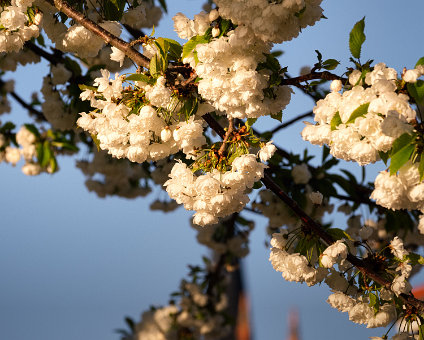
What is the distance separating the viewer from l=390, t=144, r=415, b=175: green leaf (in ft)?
5.02

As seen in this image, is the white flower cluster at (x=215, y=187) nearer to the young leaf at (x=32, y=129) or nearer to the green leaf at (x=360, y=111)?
the green leaf at (x=360, y=111)

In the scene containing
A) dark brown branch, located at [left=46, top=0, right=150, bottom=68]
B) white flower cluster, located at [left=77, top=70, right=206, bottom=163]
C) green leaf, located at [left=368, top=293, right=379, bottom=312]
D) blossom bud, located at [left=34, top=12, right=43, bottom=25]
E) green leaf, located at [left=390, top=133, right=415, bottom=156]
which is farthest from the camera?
blossom bud, located at [left=34, top=12, right=43, bottom=25]

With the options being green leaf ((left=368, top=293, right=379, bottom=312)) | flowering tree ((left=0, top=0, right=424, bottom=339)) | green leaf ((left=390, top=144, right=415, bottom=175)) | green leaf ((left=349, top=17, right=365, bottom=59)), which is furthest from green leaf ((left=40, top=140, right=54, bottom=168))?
green leaf ((left=390, top=144, right=415, bottom=175))

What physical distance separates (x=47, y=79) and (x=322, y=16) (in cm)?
222

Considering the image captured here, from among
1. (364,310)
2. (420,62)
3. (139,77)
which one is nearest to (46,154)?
(139,77)

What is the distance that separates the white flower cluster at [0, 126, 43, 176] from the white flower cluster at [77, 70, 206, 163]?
2.55 m

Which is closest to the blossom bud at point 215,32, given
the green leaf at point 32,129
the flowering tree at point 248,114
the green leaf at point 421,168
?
the flowering tree at point 248,114

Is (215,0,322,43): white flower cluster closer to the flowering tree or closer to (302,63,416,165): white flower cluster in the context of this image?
the flowering tree

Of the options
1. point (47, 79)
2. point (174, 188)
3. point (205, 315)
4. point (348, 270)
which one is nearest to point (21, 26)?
point (174, 188)

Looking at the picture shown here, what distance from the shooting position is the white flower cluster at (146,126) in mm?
1814

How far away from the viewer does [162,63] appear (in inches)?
74.0

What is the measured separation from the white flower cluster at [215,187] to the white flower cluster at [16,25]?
2.93 ft

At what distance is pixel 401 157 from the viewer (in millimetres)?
1533

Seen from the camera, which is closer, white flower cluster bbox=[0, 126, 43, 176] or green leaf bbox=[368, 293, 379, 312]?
green leaf bbox=[368, 293, 379, 312]
